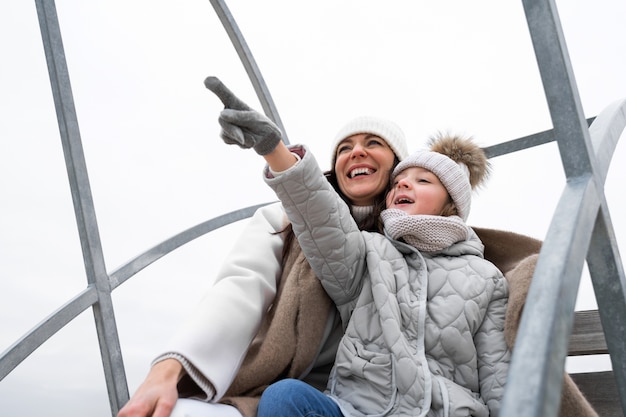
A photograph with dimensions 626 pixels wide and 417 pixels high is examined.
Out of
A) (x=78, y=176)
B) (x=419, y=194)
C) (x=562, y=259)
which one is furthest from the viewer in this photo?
(x=78, y=176)

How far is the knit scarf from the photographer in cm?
156

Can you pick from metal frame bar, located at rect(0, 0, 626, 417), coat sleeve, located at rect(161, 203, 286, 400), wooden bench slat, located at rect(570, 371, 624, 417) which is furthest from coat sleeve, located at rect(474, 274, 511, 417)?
wooden bench slat, located at rect(570, 371, 624, 417)

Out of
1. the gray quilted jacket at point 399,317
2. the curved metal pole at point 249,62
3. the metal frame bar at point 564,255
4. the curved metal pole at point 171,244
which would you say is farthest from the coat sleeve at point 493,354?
the curved metal pole at point 249,62

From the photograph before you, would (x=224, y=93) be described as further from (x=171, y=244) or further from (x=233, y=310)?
(x=171, y=244)

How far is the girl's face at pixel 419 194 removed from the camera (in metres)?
1.70

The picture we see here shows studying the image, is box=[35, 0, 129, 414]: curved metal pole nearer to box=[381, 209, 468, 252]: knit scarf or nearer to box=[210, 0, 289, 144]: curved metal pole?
box=[381, 209, 468, 252]: knit scarf

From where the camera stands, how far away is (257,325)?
150cm

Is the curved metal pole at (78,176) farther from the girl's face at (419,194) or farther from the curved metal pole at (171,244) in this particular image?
the girl's face at (419,194)

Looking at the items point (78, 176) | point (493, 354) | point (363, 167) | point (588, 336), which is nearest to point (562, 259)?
→ point (493, 354)

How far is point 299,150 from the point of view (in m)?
1.41

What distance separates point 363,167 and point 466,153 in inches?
14.1

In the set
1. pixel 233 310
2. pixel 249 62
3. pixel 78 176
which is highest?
pixel 249 62

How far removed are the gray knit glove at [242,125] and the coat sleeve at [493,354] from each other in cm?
68

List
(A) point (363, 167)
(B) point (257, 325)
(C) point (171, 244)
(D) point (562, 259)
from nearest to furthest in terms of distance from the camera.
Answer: (D) point (562, 259), (B) point (257, 325), (A) point (363, 167), (C) point (171, 244)
